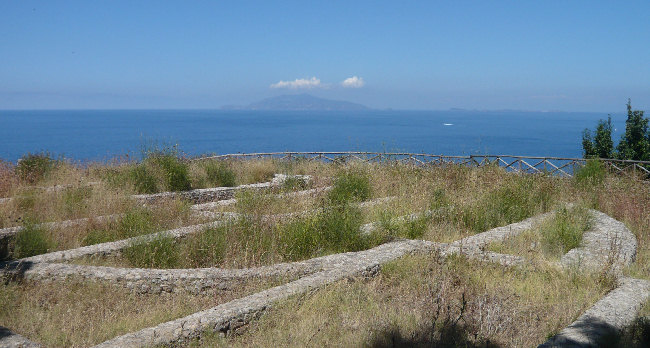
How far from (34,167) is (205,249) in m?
8.05

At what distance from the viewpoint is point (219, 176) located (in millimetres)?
13273

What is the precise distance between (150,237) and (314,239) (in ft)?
8.05

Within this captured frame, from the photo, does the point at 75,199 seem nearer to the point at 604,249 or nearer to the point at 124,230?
the point at 124,230

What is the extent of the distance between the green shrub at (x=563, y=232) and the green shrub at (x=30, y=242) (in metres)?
7.53

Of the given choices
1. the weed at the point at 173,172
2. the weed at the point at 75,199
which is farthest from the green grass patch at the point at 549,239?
the weed at the point at 173,172

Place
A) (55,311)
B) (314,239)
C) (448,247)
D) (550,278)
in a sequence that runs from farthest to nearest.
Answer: (314,239) → (448,247) → (550,278) → (55,311)

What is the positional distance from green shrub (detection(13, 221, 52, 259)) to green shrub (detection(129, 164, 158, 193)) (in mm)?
4260

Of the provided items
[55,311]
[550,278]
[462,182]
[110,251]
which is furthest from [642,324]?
[462,182]

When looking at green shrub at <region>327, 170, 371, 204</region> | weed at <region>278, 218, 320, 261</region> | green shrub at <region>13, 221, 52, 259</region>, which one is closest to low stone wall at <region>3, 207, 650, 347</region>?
green shrub at <region>13, 221, 52, 259</region>

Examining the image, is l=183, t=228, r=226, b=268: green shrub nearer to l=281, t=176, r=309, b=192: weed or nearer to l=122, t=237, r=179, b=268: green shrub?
l=122, t=237, r=179, b=268: green shrub

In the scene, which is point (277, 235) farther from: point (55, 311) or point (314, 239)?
point (55, 311)

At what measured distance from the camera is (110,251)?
6.95 metres

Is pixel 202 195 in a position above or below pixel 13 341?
above

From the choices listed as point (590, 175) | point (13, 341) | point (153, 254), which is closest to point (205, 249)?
point (153, 254)
